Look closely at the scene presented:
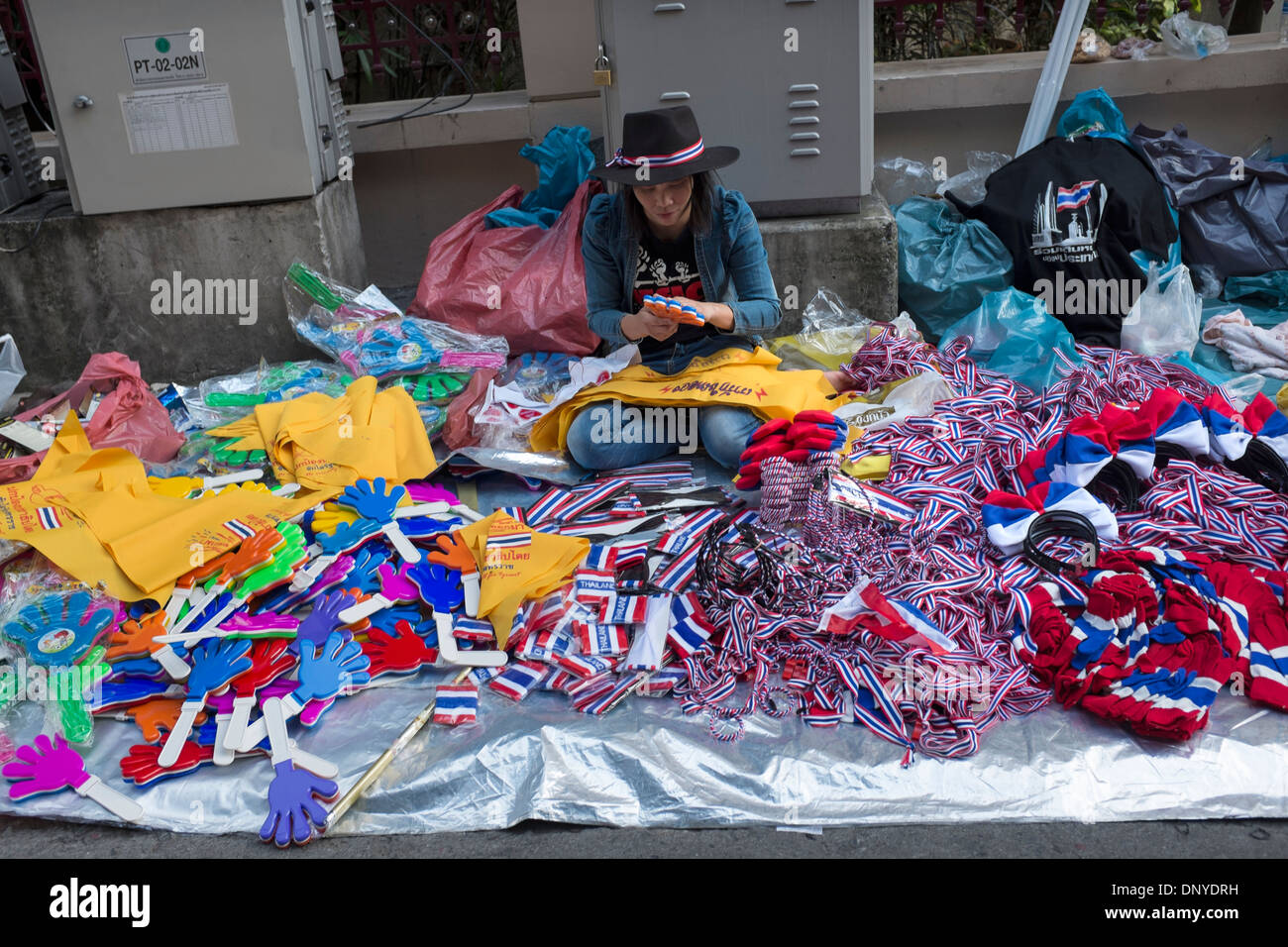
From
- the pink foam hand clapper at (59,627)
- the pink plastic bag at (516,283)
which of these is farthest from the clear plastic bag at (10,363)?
the pink foam hand clapper at (59,627)

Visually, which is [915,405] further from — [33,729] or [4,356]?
[4,356]

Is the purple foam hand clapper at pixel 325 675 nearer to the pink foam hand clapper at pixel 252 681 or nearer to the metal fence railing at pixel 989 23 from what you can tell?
the pink foam hand clapper at pixel 252 681

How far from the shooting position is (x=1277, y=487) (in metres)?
2.78

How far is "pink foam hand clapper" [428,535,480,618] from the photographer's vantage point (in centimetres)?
267

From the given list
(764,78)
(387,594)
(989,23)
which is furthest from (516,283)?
(989,23)

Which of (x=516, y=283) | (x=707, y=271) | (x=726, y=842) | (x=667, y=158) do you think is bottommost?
(x=726, y=842)

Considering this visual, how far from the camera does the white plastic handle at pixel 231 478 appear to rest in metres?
3.32

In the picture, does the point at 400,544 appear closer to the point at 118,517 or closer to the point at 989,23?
the point at 118,517

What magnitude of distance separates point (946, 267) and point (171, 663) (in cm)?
311

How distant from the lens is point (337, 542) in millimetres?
2844

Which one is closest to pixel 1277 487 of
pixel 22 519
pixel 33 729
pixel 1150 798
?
pixel 1150 798

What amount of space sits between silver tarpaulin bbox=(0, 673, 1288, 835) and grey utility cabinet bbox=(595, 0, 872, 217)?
2.38 metres

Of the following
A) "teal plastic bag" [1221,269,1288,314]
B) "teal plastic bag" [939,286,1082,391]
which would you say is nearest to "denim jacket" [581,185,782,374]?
"teal plastic bag" [939,286,1082,391]

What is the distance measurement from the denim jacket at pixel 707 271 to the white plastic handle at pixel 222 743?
166 centimetres
